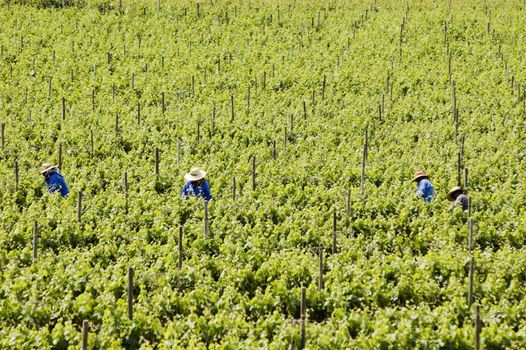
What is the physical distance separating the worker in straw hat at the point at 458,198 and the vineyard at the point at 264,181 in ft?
0.65

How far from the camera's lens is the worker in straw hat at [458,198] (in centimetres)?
1328

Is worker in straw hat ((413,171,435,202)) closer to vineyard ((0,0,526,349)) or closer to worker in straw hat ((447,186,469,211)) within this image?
vineyard ((0,0,526,349))

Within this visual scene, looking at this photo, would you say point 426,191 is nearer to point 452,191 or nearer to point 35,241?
point 452,191

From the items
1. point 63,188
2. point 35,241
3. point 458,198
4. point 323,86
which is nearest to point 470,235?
point 458,198

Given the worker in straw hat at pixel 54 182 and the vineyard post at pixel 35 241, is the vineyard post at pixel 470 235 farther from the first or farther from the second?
the worker in straw hat at pixel 54 182

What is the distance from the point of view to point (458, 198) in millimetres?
13320

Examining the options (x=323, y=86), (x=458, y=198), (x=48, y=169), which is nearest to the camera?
(x=458, y=198)

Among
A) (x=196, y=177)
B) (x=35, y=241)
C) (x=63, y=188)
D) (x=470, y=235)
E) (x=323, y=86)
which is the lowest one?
(x=35, y=241)

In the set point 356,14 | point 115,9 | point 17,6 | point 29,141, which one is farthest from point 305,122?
point 17,6

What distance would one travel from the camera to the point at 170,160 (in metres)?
17.2

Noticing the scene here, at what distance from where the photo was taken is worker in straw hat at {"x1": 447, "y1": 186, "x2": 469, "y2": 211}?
43.6 ft

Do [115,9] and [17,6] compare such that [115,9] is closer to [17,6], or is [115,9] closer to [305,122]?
[17,6]

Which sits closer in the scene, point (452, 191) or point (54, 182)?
point (452, 191)

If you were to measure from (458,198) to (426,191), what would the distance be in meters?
0.84
